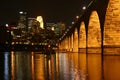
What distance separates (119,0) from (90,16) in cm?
1723

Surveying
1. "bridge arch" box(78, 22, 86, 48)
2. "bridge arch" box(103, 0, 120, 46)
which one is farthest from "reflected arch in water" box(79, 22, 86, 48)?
"bridge arch" box(103, 0, 120, 46)

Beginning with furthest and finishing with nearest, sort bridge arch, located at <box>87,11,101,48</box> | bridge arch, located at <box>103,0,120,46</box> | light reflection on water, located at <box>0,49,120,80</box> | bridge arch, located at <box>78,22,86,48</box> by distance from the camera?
1. bridge arch, located at <box>78,22,86,48</box>
2. bridge arch, located at <box>87,11,101,48</box>
3. bridge arch, located at <box>103,0,120,46</box>
4. light reflection on water, located at <box>0,49,120,80</box>

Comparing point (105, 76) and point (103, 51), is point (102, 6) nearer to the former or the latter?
point (103, 51)

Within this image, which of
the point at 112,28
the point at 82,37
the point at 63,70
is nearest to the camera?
the point at 63,70

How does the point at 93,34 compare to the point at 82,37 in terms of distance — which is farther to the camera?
the point at 82,37

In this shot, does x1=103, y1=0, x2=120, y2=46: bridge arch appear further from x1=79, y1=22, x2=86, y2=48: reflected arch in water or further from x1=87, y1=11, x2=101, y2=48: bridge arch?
x1=79, y1=22, x2=86, y2=48: reflected arch in water

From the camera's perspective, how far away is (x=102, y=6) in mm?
49844

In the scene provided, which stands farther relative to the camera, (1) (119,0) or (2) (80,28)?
(2) (80,28)

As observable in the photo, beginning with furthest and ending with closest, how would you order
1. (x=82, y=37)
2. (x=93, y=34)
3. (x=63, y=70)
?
(x=82, y=37) < (x=93, y=34) < (x=63, y=70)

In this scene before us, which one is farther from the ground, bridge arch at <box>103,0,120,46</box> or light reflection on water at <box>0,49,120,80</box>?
bridge arch at <box>103,0,120,46</box>

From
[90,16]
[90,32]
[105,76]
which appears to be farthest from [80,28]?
[105,76]

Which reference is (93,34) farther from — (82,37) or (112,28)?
(112,28)

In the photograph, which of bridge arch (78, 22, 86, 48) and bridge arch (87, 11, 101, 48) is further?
bridge arch (78, 22, 86, 48)

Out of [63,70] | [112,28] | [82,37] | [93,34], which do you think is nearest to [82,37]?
[82,37]
